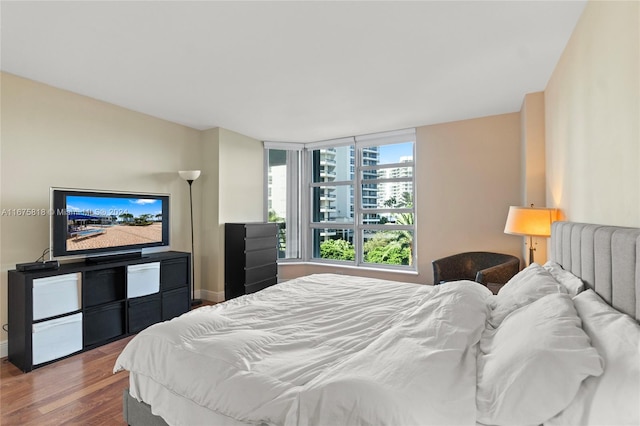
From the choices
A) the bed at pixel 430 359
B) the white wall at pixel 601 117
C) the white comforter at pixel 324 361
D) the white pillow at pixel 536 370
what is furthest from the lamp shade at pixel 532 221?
the white pillow at pixel 536 370

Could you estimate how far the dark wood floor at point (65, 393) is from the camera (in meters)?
1.94

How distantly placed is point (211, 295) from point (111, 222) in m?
1.77

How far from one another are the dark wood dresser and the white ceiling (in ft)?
5.36

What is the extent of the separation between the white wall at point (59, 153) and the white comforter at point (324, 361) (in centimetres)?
217

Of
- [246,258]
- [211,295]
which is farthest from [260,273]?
[211,295]

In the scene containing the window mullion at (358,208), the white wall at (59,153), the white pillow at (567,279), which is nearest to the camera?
the white pillow at (567,279)

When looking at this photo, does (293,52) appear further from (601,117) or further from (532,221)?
(532,221)

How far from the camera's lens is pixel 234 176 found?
4.70 m

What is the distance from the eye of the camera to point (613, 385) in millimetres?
832

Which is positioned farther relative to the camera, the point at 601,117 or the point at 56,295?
the point at 56,295

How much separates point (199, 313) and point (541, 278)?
6.44 feet

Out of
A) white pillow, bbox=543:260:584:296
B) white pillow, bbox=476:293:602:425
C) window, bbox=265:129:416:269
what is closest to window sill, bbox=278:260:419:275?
window, bbox=265:129:416:269

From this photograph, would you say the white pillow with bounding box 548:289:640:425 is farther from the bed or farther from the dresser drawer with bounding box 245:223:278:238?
the dresser drawer with bounding box 245:223:278:238

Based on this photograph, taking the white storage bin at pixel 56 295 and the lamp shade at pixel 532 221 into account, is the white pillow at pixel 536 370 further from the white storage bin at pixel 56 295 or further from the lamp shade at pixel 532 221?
the white storage bin at pixel 56 295
